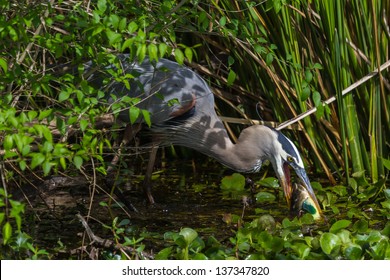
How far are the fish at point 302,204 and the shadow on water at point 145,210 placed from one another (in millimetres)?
92

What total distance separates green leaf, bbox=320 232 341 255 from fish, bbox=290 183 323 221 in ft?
3.32

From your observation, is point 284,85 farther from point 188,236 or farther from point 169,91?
point 188,236

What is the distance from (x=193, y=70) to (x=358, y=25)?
1.09 meters

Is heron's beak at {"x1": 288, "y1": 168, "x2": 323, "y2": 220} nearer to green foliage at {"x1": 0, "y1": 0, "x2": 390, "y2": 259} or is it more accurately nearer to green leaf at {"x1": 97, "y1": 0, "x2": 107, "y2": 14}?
green foliage at {"x1": 0, "y1": 0, "x2": 390, "y2": 259}

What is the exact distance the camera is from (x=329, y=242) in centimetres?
370

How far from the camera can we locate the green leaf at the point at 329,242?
3666mm

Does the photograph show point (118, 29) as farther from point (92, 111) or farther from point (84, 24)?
point (92, 111)

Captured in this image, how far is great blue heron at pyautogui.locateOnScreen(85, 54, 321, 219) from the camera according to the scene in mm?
5062

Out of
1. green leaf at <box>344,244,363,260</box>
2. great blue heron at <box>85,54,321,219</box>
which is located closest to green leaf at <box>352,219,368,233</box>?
green leaf at <box>344,244,363,260</box>

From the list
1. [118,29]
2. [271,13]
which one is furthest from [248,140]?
[118,29]

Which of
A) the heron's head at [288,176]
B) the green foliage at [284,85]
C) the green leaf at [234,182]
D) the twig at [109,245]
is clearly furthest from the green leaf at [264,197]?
the twig at [109,245]

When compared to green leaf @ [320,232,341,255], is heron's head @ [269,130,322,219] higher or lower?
lower

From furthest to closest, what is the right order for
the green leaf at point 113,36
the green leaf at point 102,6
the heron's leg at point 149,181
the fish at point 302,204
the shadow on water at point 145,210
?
the heron's leg at point 149,181 < the fish at point 302,204 < the shadow on water at point 145,210 < the green leaf at point 102,6 < the green leaf at point 113,36

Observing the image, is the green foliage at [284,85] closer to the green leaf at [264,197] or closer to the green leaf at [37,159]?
the green leaf at [264,197]
